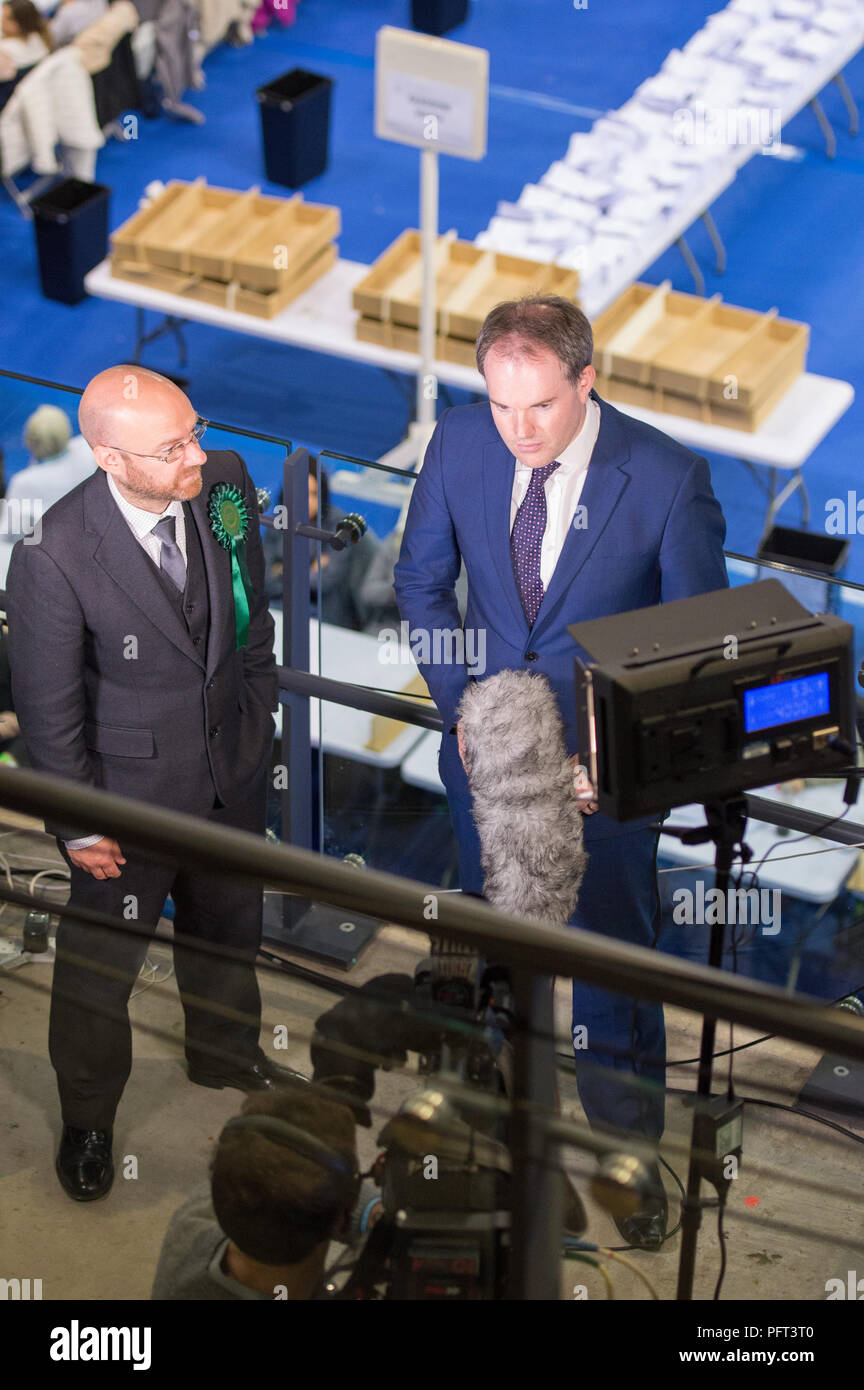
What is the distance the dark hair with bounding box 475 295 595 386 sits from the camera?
283 centimetres

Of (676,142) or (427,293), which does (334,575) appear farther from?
(676,142)

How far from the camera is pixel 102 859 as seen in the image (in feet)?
9.53

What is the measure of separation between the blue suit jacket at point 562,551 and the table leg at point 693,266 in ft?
18.5

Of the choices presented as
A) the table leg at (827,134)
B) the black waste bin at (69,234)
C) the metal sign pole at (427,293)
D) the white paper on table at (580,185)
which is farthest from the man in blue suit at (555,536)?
the table leg at (827,134)

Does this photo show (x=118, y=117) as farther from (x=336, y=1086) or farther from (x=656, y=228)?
(x=336, y=1086)

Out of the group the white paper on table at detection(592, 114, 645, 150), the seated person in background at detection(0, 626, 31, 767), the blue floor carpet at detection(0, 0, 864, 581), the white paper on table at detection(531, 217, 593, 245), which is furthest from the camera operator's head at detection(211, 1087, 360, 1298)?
the white paper on table at detection(592, 114, 645, 150)

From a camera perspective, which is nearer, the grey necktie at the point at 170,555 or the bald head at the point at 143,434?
the bald head at the point at 143,434

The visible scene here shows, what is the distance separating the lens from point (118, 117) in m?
9.87

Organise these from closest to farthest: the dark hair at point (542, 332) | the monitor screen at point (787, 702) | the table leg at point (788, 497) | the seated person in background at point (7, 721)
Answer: the monitor screen at point (787, 702) < the dark hair at point (542, 332) < the seated person in background at point (7, 721) < the table leg at point (788, 497)

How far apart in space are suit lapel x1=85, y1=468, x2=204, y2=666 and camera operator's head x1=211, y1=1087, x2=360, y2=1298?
1255mm

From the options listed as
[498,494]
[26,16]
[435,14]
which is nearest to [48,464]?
[498,494]

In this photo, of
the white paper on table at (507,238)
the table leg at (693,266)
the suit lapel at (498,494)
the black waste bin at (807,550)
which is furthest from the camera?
the table leg at (693,266)

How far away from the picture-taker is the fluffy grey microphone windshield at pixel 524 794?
9.69 ft

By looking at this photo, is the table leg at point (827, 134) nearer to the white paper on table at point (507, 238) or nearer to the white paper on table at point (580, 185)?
the white paper on table at point (580, 185)
